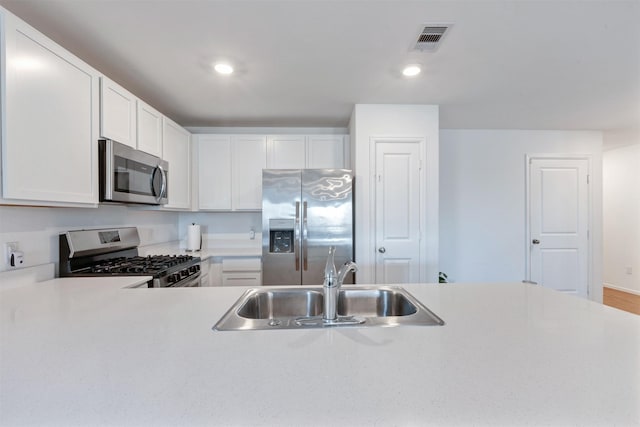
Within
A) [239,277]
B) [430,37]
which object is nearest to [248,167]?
[239,277]

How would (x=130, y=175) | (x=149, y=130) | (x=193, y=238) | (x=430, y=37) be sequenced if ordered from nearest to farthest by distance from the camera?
(x=430, y=37), (x=130, y=175), (x=149, y=130), (x=193, y=238)

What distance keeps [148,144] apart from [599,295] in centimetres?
561

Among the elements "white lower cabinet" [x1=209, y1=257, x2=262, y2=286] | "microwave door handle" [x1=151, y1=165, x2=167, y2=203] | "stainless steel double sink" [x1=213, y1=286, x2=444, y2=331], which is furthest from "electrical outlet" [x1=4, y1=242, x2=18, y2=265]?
"white lower cabinet" [x1=209, y1=257, x2=262, y2=286]

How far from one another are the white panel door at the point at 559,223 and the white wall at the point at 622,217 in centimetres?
147

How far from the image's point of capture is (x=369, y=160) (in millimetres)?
2973

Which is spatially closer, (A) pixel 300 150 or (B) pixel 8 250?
(B) pixel 8 250

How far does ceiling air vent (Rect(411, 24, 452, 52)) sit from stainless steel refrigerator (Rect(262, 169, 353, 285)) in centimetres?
125

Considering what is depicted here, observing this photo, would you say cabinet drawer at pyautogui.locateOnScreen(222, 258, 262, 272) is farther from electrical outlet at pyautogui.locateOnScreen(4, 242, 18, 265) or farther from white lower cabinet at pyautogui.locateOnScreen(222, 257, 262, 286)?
electrical outlet at pyautogui.locateOnScreen(4, 242, 18, 265)

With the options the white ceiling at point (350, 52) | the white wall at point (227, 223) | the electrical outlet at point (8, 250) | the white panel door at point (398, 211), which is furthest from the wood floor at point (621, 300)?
the electrical outlet at point (8, 250)

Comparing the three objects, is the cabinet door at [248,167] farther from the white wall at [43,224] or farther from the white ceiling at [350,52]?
the white wall at [43,224]

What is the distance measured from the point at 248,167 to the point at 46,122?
2006mm

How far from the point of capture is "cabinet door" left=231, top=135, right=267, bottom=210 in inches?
134

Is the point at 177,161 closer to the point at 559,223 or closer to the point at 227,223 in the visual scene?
the point at 227,223

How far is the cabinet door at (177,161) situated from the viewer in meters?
2.81
